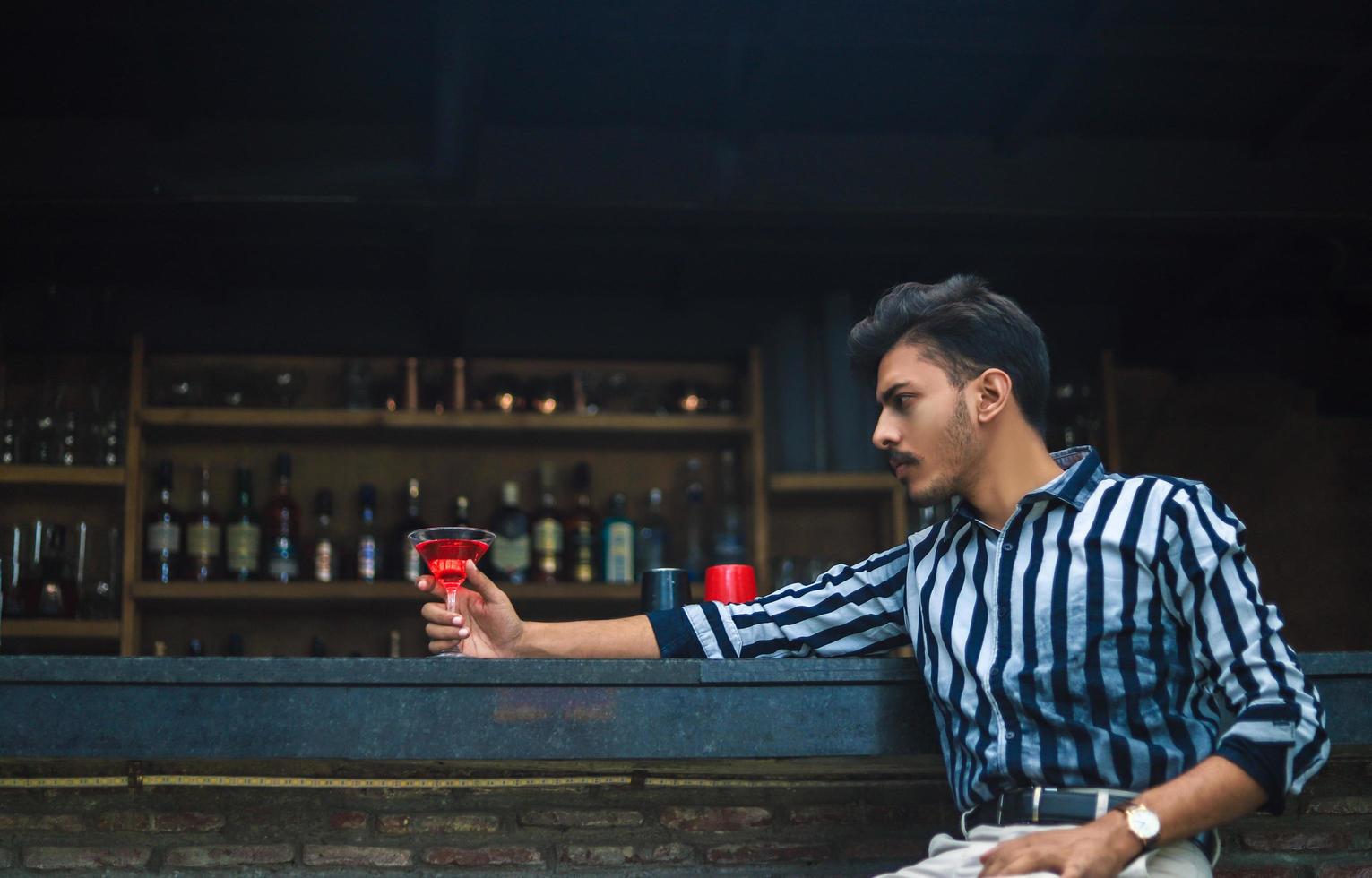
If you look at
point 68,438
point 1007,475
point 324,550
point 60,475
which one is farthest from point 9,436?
point 1007,475

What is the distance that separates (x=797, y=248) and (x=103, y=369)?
1.93m

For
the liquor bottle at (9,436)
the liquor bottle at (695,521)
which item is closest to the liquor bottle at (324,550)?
the liquor bottle at (9,436)

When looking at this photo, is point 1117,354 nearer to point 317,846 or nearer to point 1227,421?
point 1227,421

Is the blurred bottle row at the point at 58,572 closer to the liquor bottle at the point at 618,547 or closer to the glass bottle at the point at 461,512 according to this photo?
the glass bottle at the point at 461,512

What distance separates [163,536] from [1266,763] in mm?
2923

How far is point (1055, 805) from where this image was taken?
4.37 feet

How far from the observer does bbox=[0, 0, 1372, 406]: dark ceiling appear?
2.82m

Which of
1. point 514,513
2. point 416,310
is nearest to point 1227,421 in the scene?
point 514,513

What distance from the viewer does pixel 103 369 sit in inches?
144

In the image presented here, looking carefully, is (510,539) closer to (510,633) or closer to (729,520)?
(729,520)

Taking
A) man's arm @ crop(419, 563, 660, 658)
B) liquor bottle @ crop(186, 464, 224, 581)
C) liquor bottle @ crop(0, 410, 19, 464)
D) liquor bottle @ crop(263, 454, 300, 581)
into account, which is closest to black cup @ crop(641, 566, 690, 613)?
man's arm @ crop(419, 563, 660, 658)

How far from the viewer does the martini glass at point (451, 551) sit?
5.36 feet

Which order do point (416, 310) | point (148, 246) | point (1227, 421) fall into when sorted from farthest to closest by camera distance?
point (1227, 421)
point (416, 310)
point (148, 246)

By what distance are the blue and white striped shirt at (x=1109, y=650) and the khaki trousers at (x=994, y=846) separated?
2.0 inches
